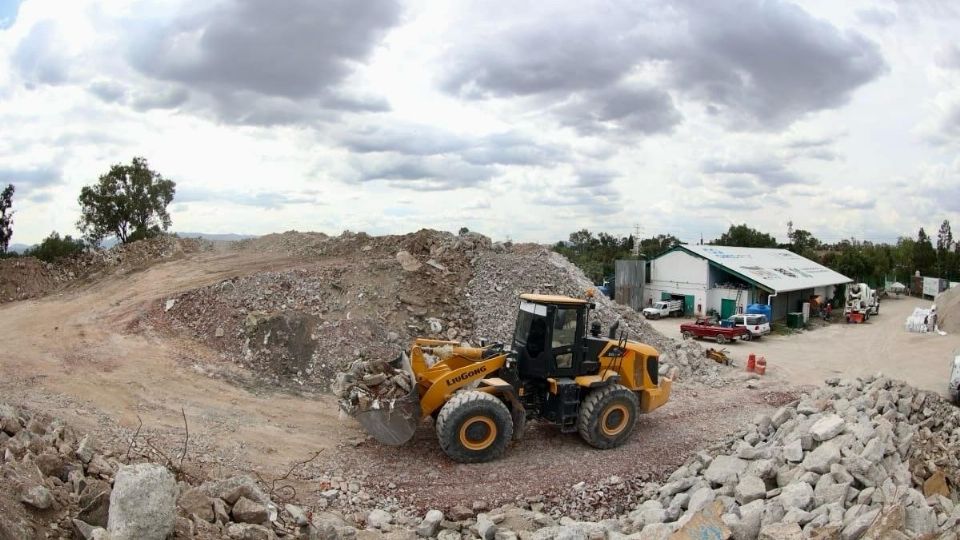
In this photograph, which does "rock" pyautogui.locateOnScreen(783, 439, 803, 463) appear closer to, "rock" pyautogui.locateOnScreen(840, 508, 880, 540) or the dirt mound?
"rock" pyautogui.locateOnScreen(840, 508, 880, 540)

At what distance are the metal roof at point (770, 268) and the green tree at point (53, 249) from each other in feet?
86.0

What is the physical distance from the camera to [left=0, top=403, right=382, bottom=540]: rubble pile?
15.1ft

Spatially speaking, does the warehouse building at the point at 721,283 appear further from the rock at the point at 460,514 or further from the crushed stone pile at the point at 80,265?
the rock at the point at 460,514

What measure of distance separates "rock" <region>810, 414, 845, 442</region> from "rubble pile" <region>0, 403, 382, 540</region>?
6.38 m

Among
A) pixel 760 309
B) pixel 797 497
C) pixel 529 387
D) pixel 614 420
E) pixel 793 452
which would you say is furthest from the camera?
pixel 760 309

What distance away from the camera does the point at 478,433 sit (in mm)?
9016

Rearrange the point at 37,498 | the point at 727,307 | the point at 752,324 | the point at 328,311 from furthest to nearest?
the point at 727,307, the point at 752,324, the point at 328,311, the point at 37,498

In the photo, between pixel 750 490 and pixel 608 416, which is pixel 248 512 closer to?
pixel 750 490

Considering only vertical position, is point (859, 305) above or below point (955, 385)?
above

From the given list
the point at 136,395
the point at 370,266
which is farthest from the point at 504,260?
the point at 136,395

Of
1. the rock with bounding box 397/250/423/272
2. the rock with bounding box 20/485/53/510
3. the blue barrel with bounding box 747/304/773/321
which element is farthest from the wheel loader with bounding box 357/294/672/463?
the blue barrel with bounding box 747/304/773/321

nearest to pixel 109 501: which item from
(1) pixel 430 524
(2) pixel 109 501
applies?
(2) pixel 109 501

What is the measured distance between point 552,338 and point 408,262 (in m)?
8.93

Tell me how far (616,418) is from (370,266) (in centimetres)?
936
